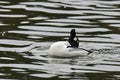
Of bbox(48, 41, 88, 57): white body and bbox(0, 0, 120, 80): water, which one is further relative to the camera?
bbox(48, 41, 88, 57): white body

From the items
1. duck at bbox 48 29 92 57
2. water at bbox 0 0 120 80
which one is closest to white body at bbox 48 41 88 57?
duck at bbox 48 29 92 57

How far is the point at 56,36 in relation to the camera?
19.7m

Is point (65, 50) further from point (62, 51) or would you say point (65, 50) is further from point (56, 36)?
point (56, 36)

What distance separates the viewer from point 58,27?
68.3ft

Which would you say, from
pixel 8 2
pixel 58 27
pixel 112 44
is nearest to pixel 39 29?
pixel 58 27

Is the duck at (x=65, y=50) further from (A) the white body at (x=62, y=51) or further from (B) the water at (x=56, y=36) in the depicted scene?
(B) the water at (x=56, y=36)

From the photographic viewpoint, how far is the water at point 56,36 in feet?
49.7

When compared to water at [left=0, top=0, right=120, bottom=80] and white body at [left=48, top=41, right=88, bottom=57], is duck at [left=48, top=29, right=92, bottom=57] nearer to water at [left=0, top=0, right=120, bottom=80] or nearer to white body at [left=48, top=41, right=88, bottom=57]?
white body at [left=48, top=41, right=88, bottom=57]

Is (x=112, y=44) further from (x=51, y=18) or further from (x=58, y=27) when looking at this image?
(x=51, y=18)

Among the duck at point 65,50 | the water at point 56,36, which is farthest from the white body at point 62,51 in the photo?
the water at point 56,36

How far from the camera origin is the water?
15.1 m

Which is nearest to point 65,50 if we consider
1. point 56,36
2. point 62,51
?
point 62,51

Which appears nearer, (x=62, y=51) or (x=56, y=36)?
(x=62, y=51)

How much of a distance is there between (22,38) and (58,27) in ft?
6.56
